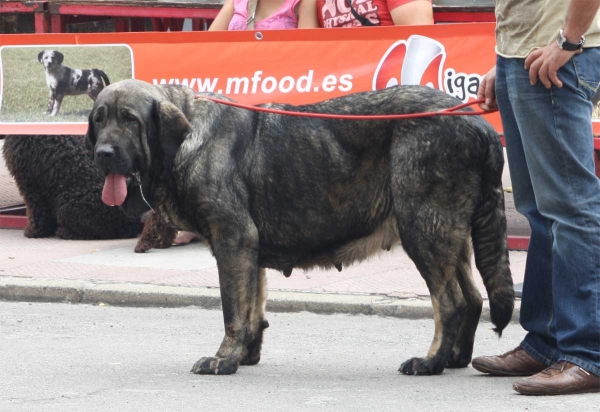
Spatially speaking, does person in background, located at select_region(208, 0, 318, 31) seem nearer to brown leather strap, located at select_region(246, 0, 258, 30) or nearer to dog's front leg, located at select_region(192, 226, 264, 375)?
brown leather strap, located at select_region(246, 0, 258, 30)

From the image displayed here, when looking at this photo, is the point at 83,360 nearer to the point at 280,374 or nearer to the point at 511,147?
the point at 280,374

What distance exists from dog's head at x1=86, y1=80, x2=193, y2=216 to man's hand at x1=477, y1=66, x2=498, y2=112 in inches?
52.1

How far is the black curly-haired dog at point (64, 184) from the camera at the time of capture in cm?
945

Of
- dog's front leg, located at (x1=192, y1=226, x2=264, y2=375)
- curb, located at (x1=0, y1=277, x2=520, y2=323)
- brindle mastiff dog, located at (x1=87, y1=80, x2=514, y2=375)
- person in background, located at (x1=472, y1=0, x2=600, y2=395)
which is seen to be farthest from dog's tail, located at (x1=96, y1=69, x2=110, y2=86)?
person in background, located at (x1=472, y1=0, x2=600, y2=395)

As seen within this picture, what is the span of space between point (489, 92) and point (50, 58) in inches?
197

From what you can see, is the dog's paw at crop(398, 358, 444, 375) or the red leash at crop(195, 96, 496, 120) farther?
the dog's paw at crop(398, 358, 444, 375)

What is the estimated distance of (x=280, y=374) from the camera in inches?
221

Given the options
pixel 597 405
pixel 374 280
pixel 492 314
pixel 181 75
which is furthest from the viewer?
pixel 181 75

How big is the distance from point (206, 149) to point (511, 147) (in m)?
1.37

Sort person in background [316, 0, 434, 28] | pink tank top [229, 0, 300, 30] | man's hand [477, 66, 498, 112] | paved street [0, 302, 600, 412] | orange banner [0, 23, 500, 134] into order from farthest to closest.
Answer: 1. pink tank top [229, 0, 300, 30]
2. person in background [316, 0, 434, 28]
3. orange banner [0, 23, 500, 134]
4. man's hand [477, 66, 498, 112]
5. paved street [0, 302, 600, 412]

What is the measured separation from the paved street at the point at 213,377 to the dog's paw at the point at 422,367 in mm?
61

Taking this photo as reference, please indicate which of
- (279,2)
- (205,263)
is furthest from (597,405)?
(279,2)

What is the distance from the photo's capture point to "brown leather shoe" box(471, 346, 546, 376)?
5.32 meters

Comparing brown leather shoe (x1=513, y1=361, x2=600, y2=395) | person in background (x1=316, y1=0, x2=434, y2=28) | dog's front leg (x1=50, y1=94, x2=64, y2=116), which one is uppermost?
person in background (x1=316, y1=0, x2=434, y2=28)
